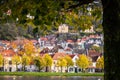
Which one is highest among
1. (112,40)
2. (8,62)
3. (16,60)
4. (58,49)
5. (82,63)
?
(112,40)

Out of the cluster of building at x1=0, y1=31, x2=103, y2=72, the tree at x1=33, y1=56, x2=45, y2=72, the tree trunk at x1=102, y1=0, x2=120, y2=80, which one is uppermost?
the tree trunk at x1=102, y1=0, x2=120, y2=80

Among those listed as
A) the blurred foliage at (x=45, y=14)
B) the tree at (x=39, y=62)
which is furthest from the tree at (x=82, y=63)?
the blurred foliage at (x=45, y=14)

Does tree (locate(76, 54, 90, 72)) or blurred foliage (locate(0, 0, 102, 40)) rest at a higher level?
blurred foliage (locate(0, 0, 102, 40))

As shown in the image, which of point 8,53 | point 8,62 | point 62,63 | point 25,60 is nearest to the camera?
point 25,60

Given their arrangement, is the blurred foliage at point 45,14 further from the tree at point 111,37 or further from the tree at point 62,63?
the tree at point 62,63

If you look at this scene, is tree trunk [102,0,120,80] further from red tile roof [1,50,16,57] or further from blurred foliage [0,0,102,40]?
red tile roof [1,50,16,57]

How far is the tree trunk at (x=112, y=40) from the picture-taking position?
6.00 m

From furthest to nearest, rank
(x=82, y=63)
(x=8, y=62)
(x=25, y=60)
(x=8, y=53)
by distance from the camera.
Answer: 1. (x=8, y=53)
2. (x=8, y=62)
3. (x=82, y=63)
4. (x=25, y=60)

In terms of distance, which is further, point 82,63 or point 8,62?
point 8,62

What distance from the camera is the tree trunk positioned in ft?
19.7

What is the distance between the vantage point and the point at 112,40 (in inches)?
237

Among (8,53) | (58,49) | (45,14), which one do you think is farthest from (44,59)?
(45,14)

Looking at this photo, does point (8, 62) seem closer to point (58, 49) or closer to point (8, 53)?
point (8, 53)

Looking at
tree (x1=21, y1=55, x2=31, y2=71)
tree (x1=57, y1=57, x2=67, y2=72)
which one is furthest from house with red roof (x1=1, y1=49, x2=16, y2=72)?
tree (x1=57, y1=57, x2=67, y2=72)
